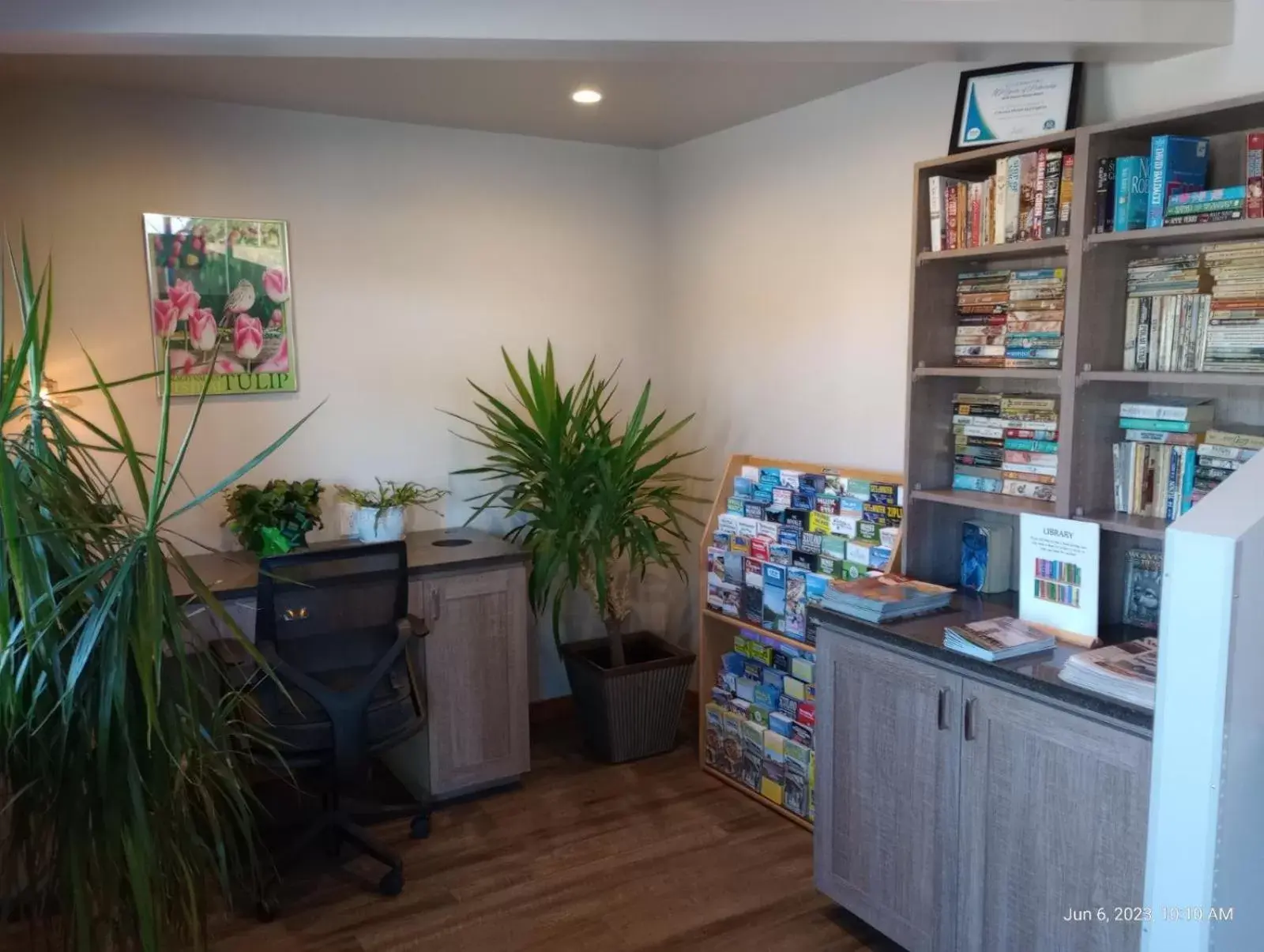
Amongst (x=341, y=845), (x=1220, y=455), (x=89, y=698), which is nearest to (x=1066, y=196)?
(x=1220, y=455)

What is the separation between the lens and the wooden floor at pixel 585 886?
2.64 metres

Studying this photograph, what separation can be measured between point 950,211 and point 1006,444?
665 mm

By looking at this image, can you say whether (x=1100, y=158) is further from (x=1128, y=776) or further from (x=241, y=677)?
(x=241, y=677)

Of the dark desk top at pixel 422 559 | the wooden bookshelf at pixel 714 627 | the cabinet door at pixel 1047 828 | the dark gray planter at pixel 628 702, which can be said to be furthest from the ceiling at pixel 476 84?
the dark gray planter at pixel 628 702

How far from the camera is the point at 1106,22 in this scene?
221 cm

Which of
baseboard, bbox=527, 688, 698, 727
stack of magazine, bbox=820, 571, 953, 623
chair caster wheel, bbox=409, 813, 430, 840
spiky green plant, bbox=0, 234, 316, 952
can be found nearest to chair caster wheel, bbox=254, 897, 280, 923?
chair caster wheel, bbox=409, 813, 430, 840

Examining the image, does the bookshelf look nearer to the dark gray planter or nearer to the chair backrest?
the dark gray planter

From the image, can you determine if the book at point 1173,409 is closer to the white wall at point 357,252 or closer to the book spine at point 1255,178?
the book spine at point 1255,178

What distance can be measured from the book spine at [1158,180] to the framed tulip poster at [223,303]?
2.84 m

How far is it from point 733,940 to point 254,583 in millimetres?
1779

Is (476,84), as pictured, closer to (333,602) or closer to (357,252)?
(357,252)

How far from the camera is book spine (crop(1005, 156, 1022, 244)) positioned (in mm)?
2465

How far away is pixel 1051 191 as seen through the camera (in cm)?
239

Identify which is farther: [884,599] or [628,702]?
[628,702]
